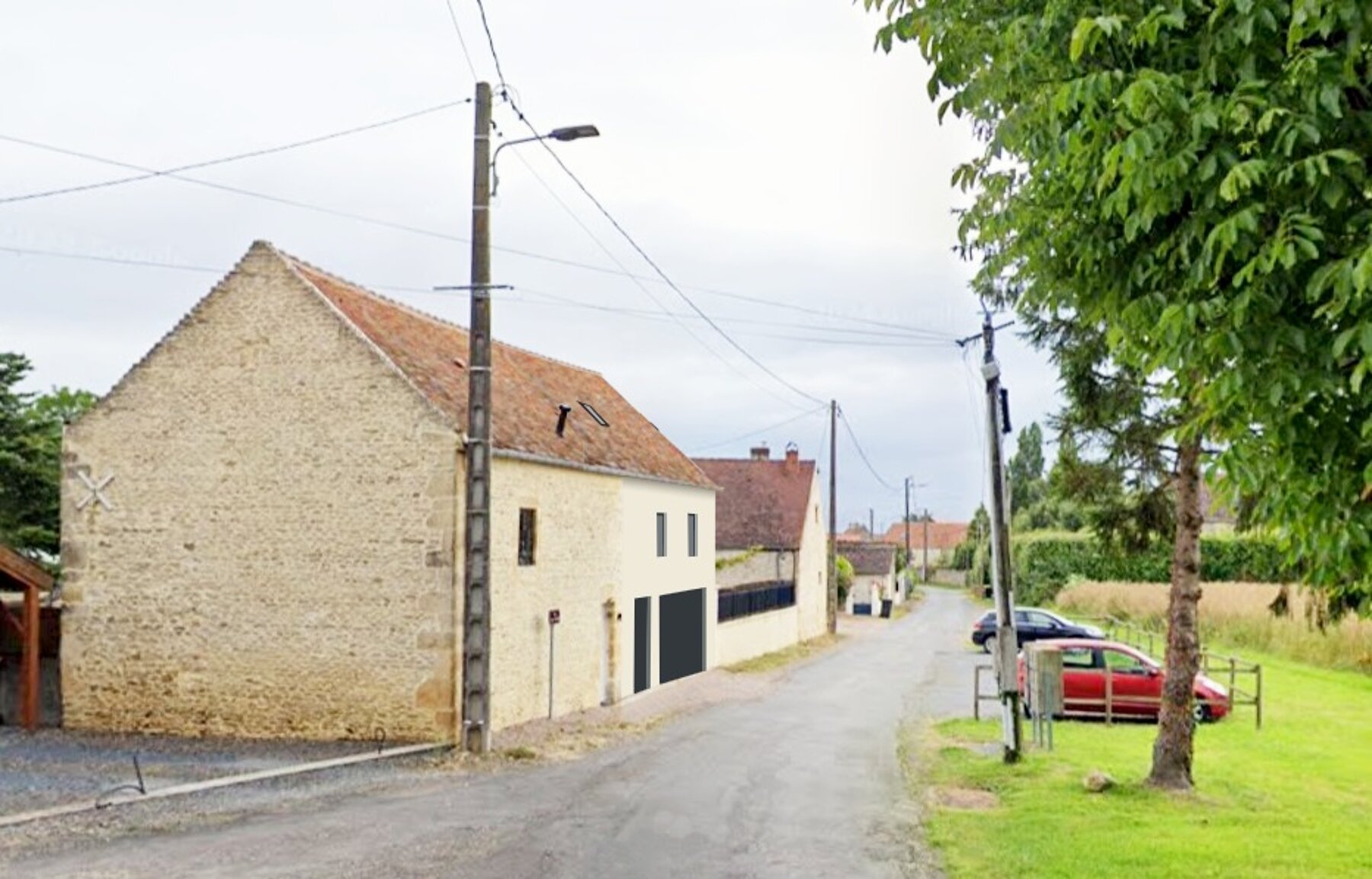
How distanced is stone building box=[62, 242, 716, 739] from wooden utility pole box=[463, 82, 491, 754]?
103cm

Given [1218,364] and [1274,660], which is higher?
[1218,364]

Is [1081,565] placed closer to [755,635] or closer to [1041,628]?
[1041,628]

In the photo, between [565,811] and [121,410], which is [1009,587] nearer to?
[565,811]

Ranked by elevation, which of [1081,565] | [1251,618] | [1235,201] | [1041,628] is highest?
[1235,201]

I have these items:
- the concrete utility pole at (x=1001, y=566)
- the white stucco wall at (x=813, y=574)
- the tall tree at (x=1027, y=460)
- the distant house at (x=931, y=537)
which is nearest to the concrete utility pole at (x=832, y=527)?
the white stucco wall at (x=813, y=574)

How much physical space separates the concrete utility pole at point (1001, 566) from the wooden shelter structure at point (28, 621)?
15070mm

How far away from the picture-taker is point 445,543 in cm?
1866

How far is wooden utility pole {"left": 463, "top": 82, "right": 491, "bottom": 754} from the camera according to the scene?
17438 millimetres

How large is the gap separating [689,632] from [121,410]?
15473mm

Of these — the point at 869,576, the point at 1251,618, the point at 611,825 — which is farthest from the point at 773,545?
the point at 611,825

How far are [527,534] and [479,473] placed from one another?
3.93 meters

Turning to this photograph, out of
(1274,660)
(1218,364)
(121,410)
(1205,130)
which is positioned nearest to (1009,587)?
(1218,364)

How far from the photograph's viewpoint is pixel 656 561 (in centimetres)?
2841

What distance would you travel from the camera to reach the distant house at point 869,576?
6512 cm
